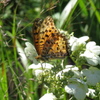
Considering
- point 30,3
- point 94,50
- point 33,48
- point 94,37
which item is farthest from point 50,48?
point 30,3

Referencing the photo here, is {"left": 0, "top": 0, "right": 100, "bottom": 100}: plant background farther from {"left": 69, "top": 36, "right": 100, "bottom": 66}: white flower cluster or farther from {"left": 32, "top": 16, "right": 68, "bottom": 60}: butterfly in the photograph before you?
{"left": 69, "top": 36, "right": 100, "bottom": 66}: white flower cluster

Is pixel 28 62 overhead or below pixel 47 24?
below

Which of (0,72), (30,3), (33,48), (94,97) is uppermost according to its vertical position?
(30,3)

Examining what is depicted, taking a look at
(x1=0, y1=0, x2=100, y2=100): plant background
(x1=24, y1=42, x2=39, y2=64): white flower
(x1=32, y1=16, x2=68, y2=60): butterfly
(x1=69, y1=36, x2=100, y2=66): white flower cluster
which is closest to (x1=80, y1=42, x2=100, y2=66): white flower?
(x1=69, y1=36, x2=100, y2=66): white flower cluster

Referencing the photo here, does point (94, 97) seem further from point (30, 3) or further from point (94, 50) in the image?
point (30, 3)

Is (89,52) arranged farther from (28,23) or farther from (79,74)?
(28,23)

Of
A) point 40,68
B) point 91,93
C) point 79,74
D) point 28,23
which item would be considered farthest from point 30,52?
point 28,23

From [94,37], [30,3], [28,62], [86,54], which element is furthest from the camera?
[30,3]
